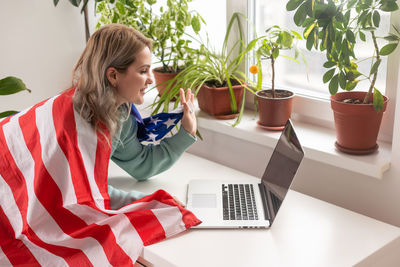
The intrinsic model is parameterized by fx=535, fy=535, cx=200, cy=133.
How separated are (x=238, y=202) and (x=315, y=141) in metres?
0.36

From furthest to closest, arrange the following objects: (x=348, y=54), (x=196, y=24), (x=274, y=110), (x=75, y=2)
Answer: (x=75, y=2) < (x=196, y=24) < (x=274, y=110) < (x=348, y=54)

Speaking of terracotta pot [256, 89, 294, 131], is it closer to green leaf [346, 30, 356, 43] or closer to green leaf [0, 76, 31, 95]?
green leaf [346, 30, 356, 43]

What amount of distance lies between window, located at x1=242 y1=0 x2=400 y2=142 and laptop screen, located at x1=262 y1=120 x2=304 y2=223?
0.32 metres

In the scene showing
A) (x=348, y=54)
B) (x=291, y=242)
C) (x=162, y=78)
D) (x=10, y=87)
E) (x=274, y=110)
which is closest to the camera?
(x=291, y=242)

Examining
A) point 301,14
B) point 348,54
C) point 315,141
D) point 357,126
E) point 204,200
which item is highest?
point 301,14

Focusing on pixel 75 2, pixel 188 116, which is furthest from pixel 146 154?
pixel 75 2

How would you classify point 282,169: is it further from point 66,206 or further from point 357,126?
point 66,206

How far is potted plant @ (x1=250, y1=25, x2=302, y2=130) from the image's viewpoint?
181 centimetres

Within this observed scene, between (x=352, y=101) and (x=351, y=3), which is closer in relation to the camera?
(x=351, y=3)

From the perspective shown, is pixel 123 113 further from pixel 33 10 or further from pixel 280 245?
pixel 33 10

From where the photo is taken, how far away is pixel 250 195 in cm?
165

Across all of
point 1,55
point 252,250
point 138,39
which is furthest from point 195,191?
point 1,55

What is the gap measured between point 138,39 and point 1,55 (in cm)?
112

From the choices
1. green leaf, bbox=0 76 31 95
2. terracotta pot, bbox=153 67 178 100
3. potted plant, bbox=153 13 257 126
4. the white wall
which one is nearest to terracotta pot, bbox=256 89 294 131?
potted plant, bbox=153 13 257 126
